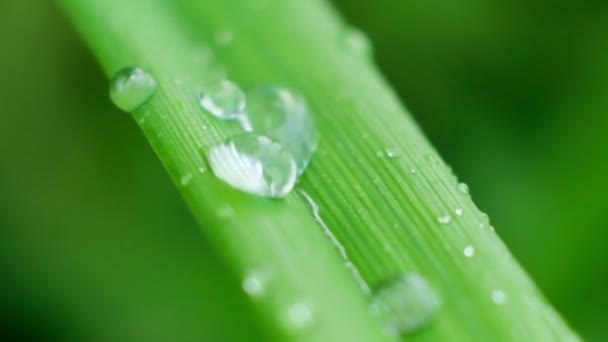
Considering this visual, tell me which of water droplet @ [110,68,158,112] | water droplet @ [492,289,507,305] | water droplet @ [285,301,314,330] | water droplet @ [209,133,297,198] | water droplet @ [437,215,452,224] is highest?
water droplet @ [110,68,158,112]

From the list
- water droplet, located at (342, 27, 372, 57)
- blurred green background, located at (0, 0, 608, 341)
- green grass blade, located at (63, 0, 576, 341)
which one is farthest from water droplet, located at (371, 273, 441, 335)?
blurred green background, located at (0, 0, 608, 341)

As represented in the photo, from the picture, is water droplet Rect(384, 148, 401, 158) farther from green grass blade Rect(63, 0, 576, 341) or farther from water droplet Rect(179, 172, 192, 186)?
water droplet Rect(179, 172, 192, 186)

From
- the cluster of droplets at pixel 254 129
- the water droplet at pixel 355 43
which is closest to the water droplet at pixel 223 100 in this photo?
the cluster of droplets at pixel 254 129

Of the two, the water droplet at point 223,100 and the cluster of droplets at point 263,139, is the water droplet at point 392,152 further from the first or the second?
the water droplet at point 223,100

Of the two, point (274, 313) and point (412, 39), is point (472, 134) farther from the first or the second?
point (274, 313)

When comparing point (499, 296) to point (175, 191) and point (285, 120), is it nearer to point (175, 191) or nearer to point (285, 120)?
point (285, 120)

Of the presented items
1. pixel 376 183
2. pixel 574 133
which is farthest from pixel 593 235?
pixel 376 183
